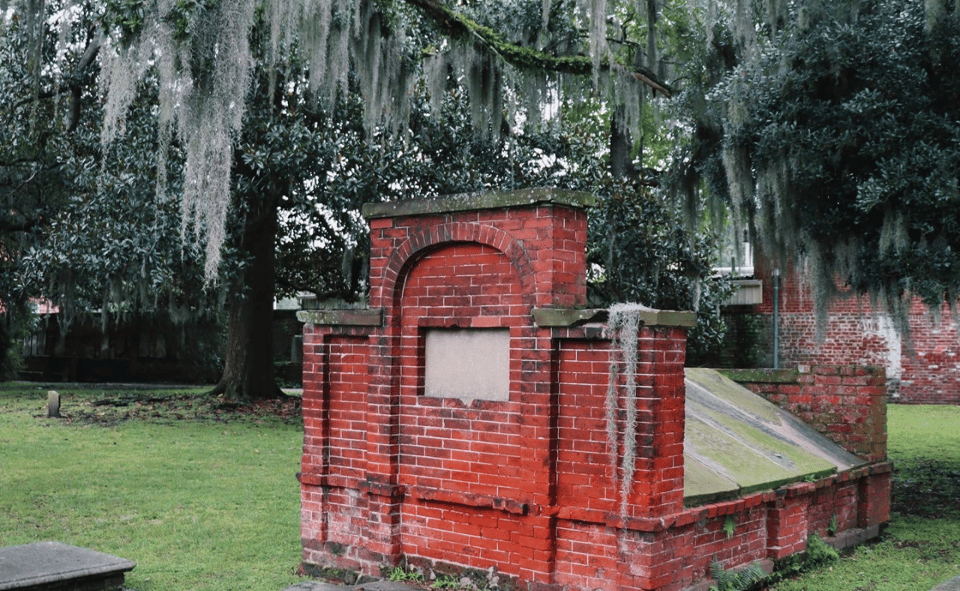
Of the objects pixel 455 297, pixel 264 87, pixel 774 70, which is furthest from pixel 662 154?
pixel 455 297

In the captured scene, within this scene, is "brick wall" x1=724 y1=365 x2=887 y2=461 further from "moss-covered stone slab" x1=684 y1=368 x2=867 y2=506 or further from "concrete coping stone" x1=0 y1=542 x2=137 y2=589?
"concrete coping stone" x1=0 y1=542 x2=137 y2=589

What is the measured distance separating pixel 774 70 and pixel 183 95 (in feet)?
Result: 19.0

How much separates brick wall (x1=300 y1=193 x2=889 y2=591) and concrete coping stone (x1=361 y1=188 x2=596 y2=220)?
0.02 metres

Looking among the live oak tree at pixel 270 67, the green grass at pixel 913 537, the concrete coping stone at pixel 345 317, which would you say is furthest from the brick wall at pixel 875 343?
the concrete coping stone at pixel 345 317

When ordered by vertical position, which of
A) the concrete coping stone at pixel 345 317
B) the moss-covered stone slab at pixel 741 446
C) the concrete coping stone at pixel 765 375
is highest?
the concrete coping stone at pixel 345 317

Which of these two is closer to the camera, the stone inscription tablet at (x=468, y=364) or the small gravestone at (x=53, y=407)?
the stone inscription tablet at (x=468, y=364)

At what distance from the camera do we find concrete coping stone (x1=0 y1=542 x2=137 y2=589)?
4.97 m

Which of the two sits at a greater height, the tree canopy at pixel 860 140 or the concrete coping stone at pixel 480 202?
the tree canopy at pixel 860 140

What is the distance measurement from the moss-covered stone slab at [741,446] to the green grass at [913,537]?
0.71m

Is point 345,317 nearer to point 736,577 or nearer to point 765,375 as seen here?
point 736,577

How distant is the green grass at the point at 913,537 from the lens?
6.30 metres

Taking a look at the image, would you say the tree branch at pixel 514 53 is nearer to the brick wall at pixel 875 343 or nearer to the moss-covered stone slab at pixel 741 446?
the moss-covered stone slab at pixel 741 446

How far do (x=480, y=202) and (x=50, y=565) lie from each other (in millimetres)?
3376

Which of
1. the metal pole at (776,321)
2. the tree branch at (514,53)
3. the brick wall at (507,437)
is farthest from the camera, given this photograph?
the metal pole at (776,321)
